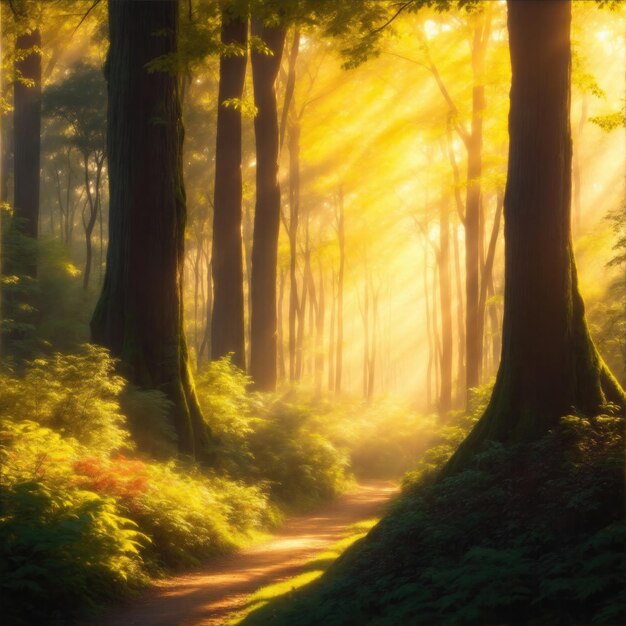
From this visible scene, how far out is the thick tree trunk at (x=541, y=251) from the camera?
33.1 feet

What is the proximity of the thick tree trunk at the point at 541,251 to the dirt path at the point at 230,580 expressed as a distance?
3089 mm

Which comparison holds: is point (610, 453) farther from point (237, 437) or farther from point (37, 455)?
point (237, 437)

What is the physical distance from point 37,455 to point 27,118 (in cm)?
1987

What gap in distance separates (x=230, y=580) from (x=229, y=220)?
1198 centimetres

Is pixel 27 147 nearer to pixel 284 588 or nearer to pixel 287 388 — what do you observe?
pixel 287 388

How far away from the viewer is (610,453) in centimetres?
872

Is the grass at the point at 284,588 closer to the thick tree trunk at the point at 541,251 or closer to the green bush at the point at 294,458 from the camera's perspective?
the thick tree trunk at the point at 541,251

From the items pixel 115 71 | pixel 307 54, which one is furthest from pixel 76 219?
pixel 115 71

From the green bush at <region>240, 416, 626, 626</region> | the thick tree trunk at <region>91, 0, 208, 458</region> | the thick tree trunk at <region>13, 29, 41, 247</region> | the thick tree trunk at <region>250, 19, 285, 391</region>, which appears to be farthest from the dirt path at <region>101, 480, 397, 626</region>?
the thick tree trunk at <region>13, 29, 41, 247</region>

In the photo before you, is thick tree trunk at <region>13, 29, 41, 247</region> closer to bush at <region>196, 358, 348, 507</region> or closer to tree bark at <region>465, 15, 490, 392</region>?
bush at <region>196, 358, 348, 507</region>

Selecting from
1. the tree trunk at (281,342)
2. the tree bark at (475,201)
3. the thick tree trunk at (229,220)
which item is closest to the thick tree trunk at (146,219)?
the thick tree trunk at (229,220)

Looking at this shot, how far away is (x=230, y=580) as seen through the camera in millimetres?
10000


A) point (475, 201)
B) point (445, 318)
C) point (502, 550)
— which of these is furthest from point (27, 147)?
point (502, 550)

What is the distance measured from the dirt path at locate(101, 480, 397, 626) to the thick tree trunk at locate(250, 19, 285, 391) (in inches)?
278
